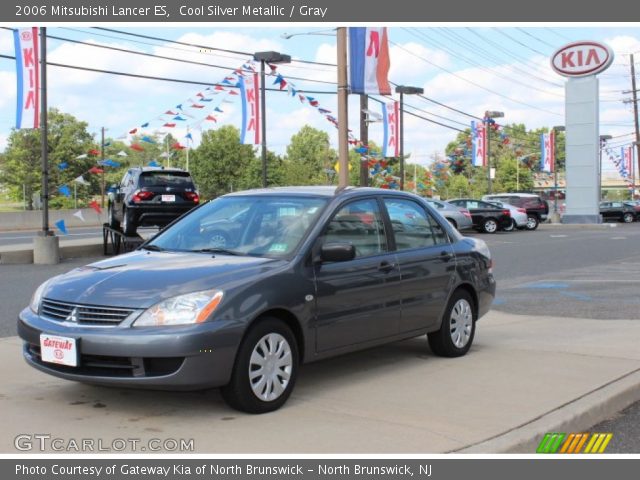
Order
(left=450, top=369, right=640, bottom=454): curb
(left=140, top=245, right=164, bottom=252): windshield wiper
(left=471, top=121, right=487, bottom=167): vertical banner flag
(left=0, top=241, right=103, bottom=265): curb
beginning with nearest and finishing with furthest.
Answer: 1. (left=450, top=369, right=640, bottom=454): curb
2. (left=140, top=245, right=164, bottom=252): windshield wiper
3. (left=0, top=241, right=103, bottom=265): curb
4. (left=471, top=121, right=487, bottom=167): vertical banner flag

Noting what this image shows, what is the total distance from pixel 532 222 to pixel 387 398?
32607mm

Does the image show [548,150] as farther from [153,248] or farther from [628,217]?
[153,248]

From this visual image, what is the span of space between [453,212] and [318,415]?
25843mm

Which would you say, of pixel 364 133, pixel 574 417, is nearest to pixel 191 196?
pixel 364 133

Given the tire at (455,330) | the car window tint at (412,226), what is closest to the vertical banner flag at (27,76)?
the car window tint at (412,226)

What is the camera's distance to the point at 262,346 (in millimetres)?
5172

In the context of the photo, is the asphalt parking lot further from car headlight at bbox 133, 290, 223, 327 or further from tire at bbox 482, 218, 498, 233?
tire at bbox 482, 218, 498, 233

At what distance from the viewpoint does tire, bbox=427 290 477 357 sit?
7105 millimetres

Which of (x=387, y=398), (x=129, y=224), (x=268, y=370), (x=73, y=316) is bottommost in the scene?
(x=387, y=398)

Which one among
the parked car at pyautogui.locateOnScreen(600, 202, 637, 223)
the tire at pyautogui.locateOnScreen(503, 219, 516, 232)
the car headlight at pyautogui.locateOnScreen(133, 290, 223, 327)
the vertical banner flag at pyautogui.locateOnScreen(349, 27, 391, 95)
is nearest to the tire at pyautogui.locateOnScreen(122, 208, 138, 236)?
the vertical banner flag at pyautogui.locateOnScreen(349, 27, 391, 95)

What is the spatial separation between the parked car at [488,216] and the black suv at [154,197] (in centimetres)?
1757

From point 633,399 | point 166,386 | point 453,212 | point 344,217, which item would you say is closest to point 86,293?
point 166,386

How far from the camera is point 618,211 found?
167ft

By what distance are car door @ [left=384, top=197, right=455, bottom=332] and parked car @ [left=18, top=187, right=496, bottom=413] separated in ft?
0.05
